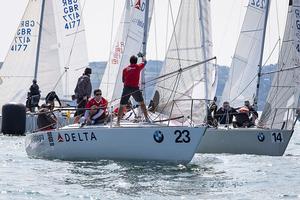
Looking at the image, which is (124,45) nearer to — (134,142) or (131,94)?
(131,94)

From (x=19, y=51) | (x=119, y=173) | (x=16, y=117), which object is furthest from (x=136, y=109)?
(x=19, y=51)

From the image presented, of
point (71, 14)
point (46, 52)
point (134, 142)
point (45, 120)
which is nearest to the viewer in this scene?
point (134, 142)

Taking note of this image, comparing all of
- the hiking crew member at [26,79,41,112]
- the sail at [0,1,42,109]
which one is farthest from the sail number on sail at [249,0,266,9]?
the sail at [0,1,42,109]

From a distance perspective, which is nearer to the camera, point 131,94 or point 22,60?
point 131,94

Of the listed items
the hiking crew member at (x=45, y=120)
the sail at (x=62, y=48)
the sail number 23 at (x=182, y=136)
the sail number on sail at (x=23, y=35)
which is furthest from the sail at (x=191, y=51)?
the sail at (x=62, y=48)

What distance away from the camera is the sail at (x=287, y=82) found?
23.6 meters

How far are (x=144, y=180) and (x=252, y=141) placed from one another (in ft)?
24.9

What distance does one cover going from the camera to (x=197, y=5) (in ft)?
82.0

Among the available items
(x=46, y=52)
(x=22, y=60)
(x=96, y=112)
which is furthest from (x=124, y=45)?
(x=96, y=112)

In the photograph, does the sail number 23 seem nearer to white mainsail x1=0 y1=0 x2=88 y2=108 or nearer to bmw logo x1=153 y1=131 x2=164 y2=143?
bmw logo x1=153 y1=131 x2=164 y2=143

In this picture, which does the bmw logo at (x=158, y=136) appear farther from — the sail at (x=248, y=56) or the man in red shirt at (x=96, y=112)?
the sail at (x=248, y=56)

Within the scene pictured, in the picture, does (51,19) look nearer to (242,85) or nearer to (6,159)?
(242,85)

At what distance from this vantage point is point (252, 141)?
22.5 metres

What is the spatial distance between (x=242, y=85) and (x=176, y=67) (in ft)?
21.4
